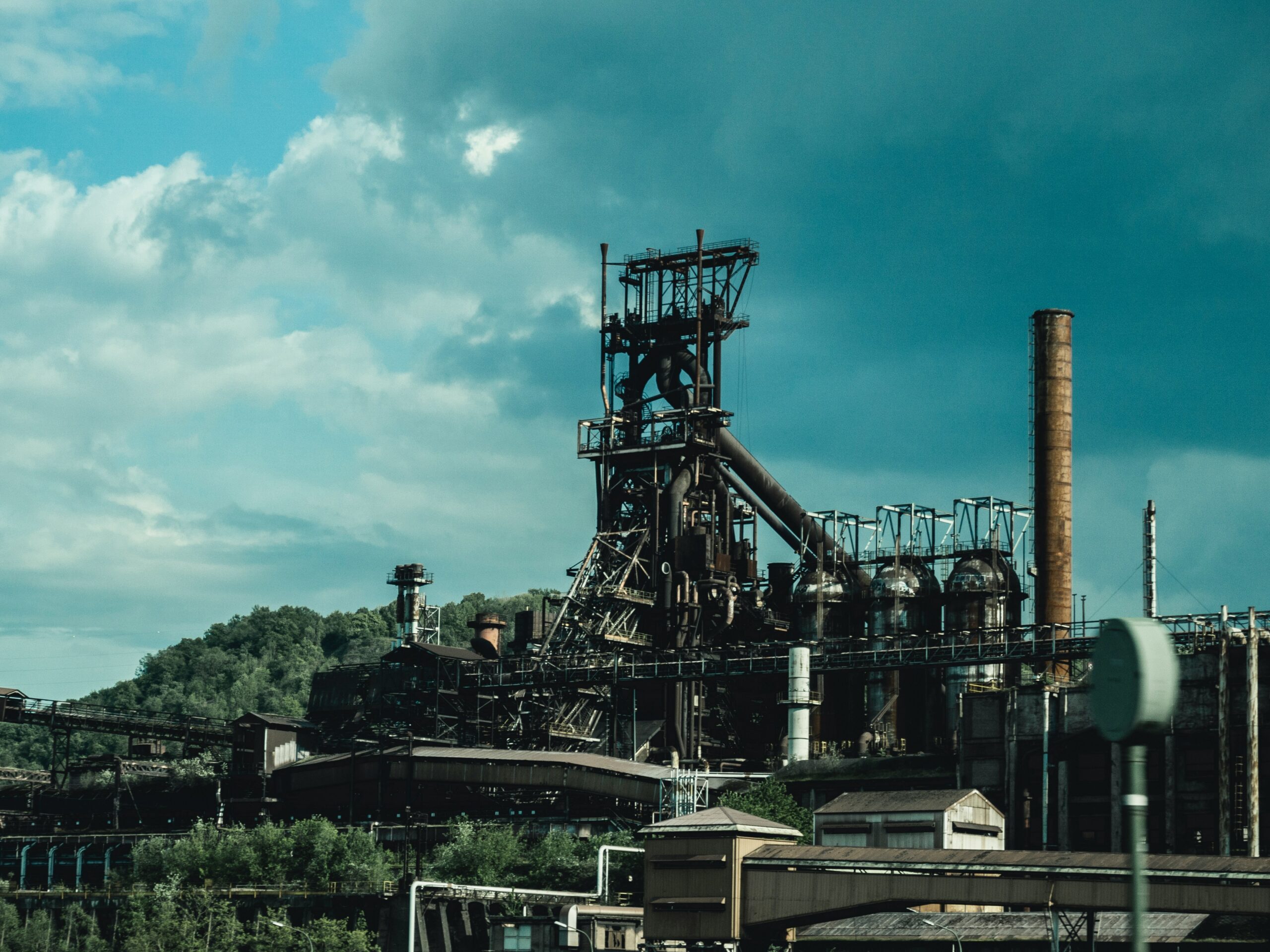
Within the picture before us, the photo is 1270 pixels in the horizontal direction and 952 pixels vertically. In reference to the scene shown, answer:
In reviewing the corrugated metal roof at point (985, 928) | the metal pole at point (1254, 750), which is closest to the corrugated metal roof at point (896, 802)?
the corrugated metal roof at point (985, 928)

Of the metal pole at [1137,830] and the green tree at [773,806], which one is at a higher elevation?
the metal pole at [1137,830]

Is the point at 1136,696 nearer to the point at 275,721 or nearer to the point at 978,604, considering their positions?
the point at 978,604

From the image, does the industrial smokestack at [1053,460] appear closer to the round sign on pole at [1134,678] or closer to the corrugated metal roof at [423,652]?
the corrugated metal roof at [423,652]

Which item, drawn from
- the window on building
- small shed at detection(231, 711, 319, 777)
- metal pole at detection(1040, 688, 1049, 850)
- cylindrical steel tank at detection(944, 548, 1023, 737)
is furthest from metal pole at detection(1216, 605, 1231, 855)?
small shed at detection(231, 711, 319, 777)

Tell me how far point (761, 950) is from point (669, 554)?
161 ft

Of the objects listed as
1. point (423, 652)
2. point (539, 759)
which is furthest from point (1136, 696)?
point (423, 652)

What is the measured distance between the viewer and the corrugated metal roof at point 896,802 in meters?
60.8

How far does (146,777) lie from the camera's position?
3656 inches

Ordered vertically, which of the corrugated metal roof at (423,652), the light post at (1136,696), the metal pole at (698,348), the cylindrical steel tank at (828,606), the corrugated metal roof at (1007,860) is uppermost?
the metal pole at (698,348)

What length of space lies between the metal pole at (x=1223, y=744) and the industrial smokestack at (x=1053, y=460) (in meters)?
18.0

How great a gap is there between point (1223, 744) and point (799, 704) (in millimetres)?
22899

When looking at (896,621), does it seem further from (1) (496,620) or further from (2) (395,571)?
(2) (395,571)

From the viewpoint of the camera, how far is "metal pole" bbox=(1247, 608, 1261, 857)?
60188 millimetres

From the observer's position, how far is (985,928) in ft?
177
